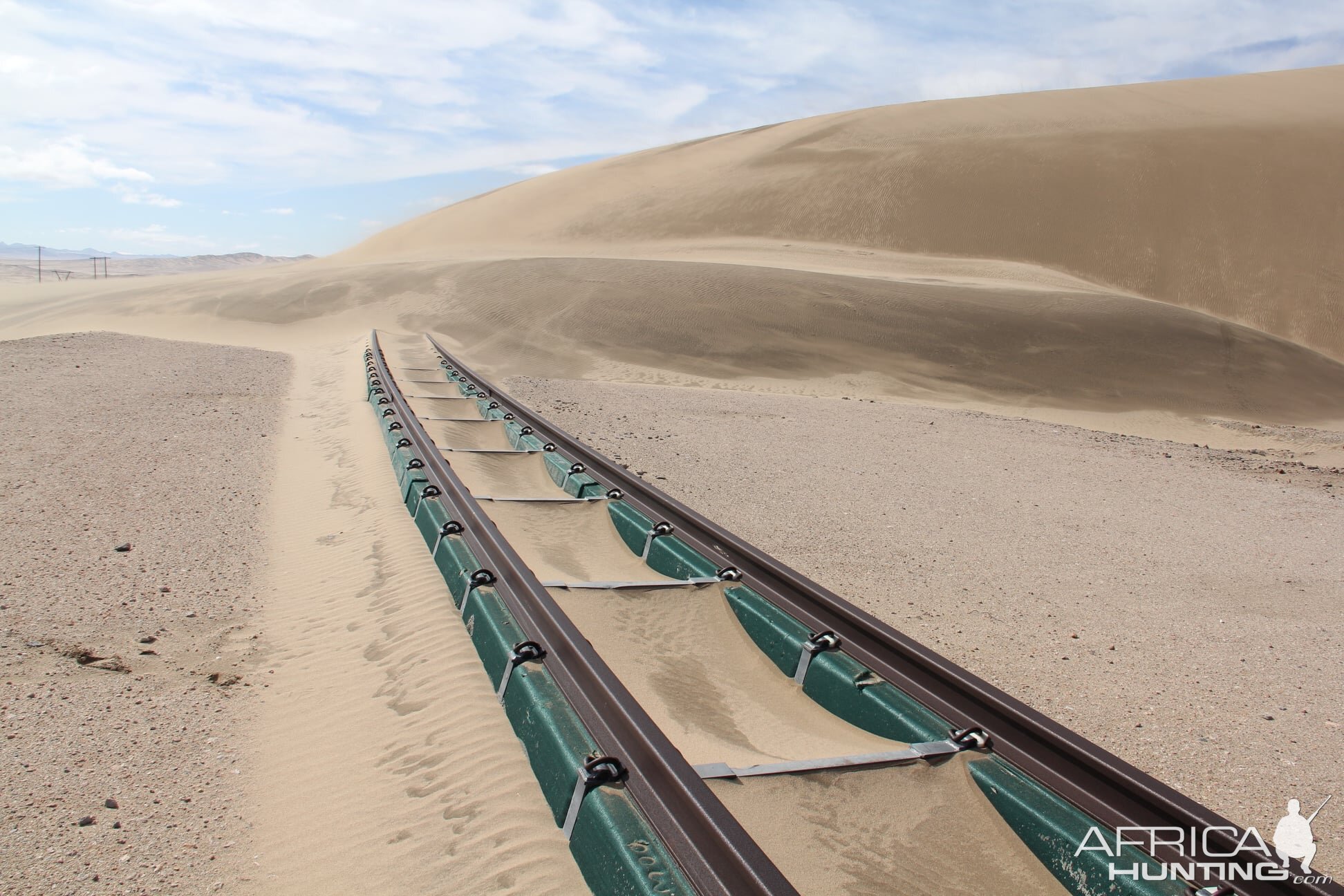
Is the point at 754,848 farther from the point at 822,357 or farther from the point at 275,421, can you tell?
the point at 822,357

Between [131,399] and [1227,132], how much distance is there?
202ft

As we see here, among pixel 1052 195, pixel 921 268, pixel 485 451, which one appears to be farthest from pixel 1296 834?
pixel 1052 195

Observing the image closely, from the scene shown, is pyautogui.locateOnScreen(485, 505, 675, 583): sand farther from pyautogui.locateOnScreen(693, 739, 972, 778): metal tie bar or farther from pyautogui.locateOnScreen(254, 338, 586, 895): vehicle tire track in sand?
pyautogui.locateOnScreen(693, 739, 972, 778): metal tie bar

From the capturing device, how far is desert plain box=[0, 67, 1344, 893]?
3656 millimetres

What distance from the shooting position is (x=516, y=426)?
10969 millimetres

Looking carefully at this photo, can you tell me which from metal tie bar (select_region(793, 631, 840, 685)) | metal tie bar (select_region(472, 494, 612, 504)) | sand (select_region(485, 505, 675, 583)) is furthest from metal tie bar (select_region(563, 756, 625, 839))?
metal tie bar (select_region(472, 494, 612, 504))

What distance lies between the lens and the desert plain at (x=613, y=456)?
366cm

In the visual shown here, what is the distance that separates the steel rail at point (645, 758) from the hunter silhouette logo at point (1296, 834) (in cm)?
230

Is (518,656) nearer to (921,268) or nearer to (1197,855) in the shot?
(1197,855)

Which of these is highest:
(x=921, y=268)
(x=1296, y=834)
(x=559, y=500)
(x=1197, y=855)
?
(x=921, y=268)

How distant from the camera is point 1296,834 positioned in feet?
12.3

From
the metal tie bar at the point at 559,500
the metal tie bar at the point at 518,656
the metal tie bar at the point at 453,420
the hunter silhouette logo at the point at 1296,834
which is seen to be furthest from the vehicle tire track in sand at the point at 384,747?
the metal tie bar at the point at 453,420

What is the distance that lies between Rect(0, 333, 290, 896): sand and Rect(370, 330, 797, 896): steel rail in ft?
4.53

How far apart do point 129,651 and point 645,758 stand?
3.21 m
